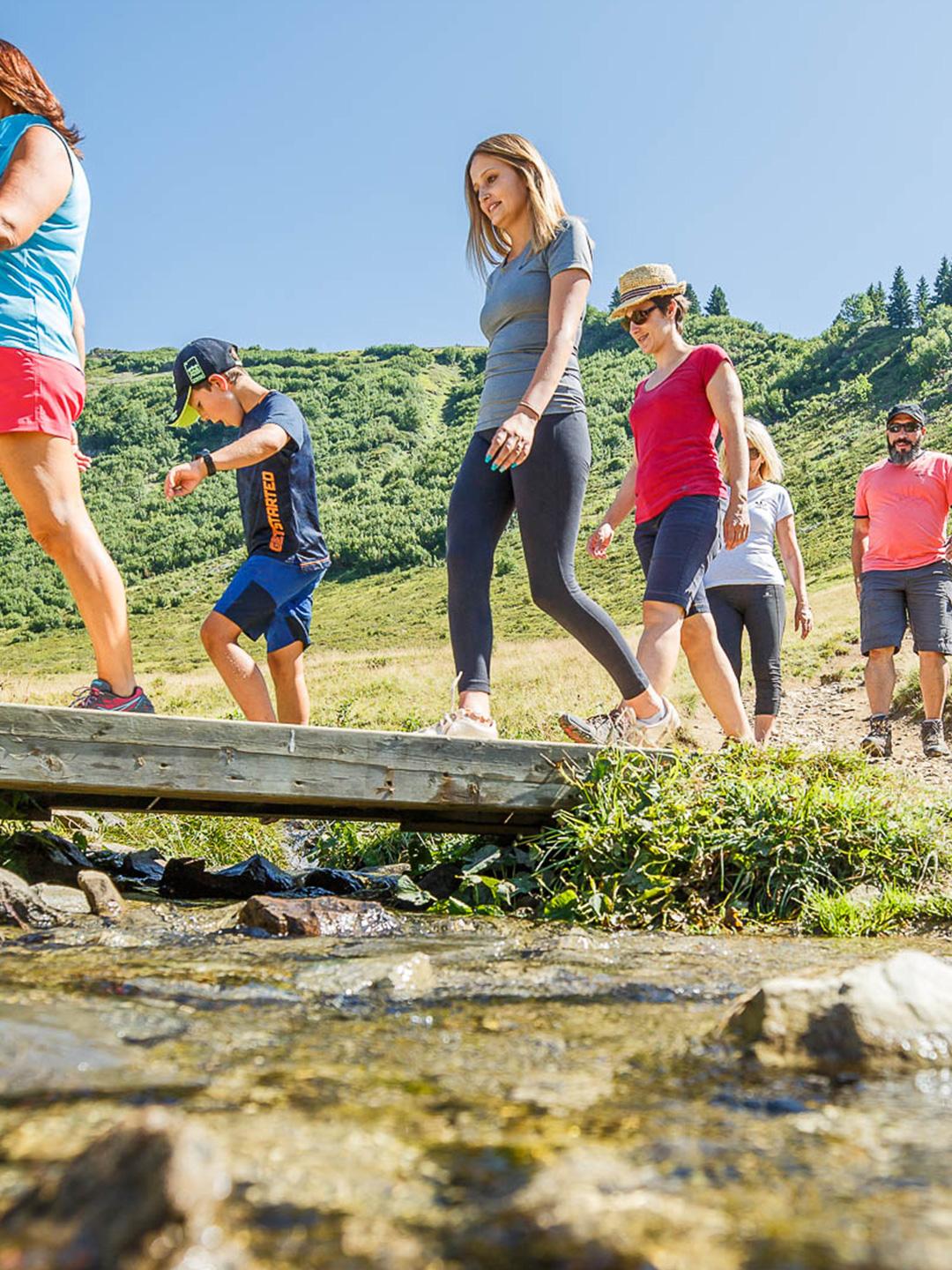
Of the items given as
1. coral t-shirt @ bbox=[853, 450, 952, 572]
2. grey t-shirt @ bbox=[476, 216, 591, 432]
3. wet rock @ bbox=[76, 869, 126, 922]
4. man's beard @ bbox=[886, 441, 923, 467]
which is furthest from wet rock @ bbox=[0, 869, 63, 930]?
man's beard @ bbox=[886, 441, 923, 467]

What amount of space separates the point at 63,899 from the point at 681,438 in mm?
3393

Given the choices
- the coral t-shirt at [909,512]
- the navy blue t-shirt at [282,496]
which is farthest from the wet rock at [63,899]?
the coral t-shirt at [909,512]

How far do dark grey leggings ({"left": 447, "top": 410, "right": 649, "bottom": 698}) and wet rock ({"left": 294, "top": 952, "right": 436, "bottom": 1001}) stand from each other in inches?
68.4

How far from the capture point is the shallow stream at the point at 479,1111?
148cm

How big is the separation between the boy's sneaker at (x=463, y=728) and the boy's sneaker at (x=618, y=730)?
343mm

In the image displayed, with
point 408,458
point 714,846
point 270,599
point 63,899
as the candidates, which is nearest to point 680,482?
point 714,846

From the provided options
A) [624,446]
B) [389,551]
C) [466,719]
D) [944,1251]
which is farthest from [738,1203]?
[624,446]

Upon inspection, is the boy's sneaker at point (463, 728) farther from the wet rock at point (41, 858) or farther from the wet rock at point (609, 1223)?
the wet rock at point (609, 1223)

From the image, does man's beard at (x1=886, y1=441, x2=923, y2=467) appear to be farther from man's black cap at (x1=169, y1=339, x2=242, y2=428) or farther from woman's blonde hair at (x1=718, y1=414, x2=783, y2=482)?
man's black cap at (x1=169, y1=339, x2=242, y2=428)

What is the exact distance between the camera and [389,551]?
229 feet

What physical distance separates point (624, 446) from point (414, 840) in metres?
77.0

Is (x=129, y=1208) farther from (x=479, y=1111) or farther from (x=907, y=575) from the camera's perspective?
(x=907, y=575)

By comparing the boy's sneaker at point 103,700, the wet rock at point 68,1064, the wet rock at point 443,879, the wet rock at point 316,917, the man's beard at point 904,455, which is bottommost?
the wet rock at point 443,879

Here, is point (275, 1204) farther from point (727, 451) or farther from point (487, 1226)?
point (727, 451)
